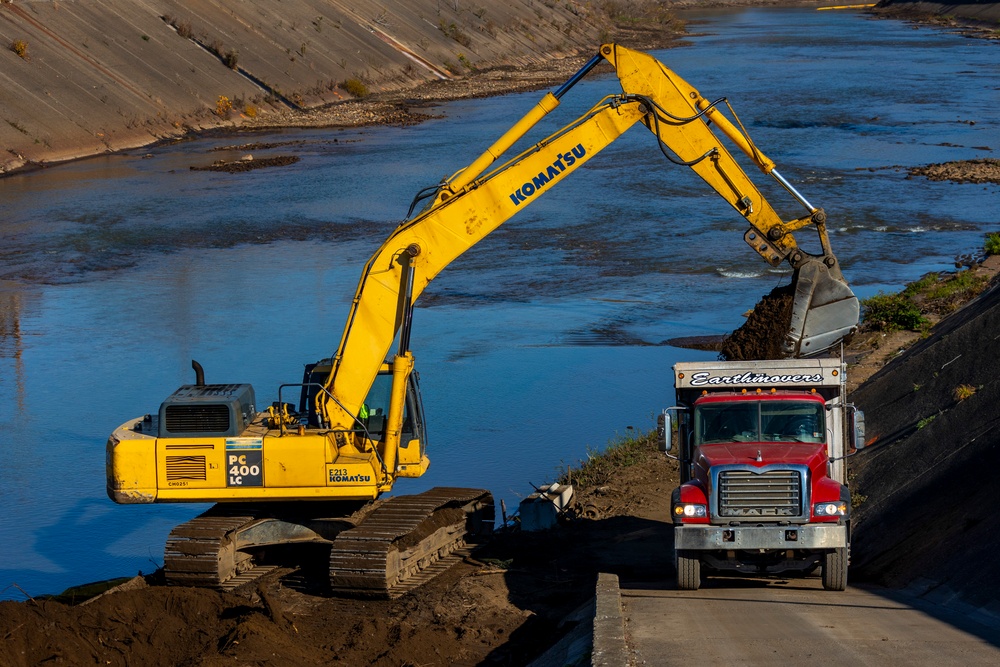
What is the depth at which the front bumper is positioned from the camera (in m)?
12.7

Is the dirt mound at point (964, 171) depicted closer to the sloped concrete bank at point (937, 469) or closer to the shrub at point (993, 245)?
the shrub at point (993, 245)

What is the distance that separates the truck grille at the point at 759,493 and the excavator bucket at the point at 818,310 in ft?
22.4

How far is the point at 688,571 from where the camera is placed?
1323cm

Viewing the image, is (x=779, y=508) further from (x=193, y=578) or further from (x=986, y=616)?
(x=193, y=578)

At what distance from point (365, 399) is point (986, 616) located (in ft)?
24.8

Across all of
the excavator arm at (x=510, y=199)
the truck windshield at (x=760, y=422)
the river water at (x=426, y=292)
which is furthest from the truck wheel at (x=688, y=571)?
the river water at (x=426, y=292)

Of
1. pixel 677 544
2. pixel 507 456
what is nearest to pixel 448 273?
pixel 507 456

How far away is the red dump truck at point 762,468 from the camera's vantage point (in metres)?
12.8

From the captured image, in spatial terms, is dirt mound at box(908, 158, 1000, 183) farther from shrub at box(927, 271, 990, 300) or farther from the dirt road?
the dirt road

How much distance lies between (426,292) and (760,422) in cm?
2092

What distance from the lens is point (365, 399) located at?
1573 cm

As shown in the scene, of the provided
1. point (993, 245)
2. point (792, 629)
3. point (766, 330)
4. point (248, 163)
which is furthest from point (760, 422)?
point (248, 163)

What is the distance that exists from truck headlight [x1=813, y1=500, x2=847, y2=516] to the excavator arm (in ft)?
16.4

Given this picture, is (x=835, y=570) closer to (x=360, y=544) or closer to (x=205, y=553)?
(x=360, y=544)
